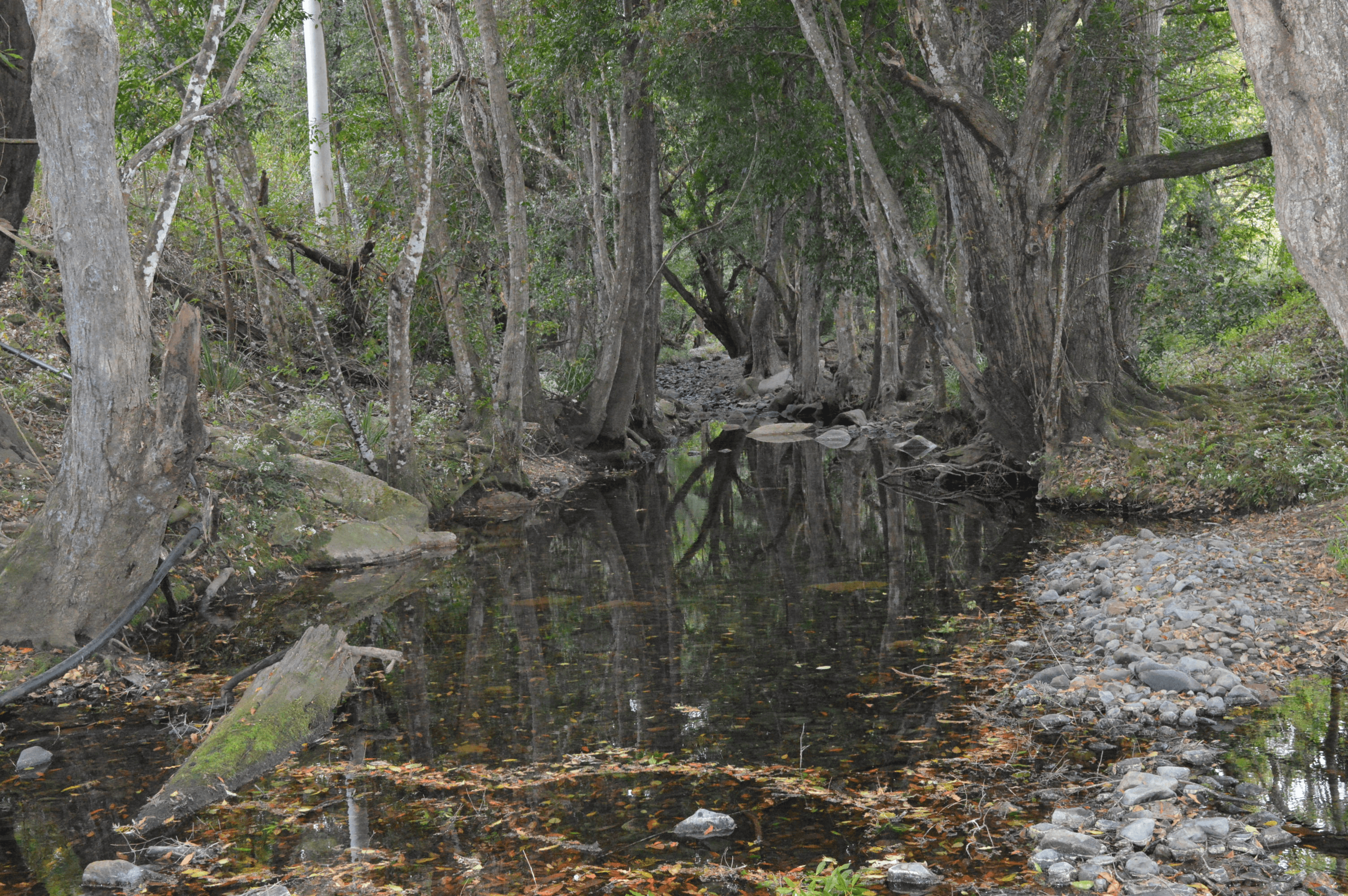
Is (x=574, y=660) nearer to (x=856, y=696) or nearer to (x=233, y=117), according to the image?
(x=856, y=696)

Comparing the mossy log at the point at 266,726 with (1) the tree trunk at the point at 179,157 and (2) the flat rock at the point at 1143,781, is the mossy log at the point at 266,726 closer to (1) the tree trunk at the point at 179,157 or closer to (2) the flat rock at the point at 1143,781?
(1) the tree trunk at the point at 179,157

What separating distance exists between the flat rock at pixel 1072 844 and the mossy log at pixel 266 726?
3712 millimetres

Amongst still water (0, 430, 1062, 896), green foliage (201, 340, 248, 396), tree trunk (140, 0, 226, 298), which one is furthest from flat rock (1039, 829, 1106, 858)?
green foliage (201, 340, 248, 396)

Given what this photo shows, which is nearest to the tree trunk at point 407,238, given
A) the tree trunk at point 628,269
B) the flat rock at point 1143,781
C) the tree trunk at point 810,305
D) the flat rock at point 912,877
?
the tree trunk at point 628,269

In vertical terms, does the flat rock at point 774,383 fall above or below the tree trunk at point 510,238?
below

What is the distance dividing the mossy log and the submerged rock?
2.22 m

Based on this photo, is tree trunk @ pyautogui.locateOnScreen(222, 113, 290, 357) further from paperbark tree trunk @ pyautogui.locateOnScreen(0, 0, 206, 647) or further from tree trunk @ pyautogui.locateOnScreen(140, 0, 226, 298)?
paperbark tree trunk @ pyautogui.locateOnScreen(0, 0, 206, 647)

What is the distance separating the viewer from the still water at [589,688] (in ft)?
14.0

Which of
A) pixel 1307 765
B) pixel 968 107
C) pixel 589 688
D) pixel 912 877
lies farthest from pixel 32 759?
pixel 968 107

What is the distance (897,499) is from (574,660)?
796 cm

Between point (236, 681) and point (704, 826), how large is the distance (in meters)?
3.47

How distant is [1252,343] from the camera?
53.6 feet

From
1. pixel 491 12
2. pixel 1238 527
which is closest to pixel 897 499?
pixel 1238 527

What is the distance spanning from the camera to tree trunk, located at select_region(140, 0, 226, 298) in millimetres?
7199
